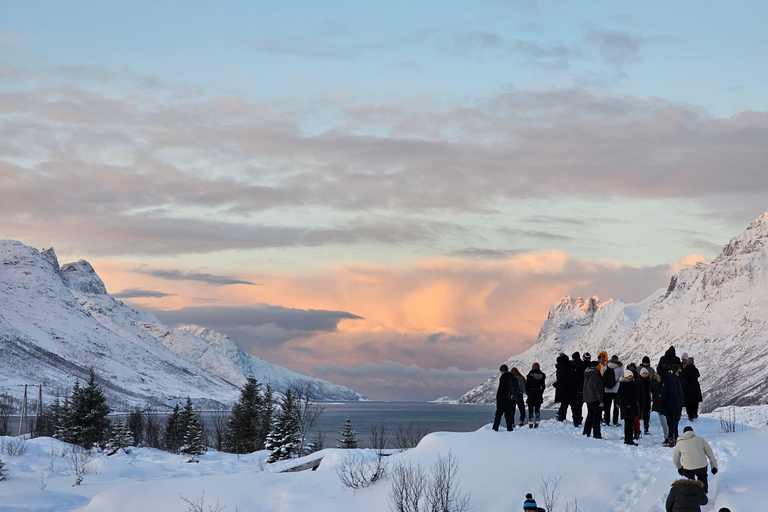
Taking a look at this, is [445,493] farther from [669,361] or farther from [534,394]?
[669,361]

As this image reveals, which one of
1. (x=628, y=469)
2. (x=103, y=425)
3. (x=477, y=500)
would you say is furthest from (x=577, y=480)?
(x=103, y=425)

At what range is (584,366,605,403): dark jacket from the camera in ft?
75.2

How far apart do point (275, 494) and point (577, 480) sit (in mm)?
8766

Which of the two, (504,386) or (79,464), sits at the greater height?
(504,386)

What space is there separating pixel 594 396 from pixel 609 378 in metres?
0.96

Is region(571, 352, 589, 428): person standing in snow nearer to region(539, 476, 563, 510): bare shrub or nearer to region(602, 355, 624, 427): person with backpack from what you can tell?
region(602, 355, 624, 427): person with backpack

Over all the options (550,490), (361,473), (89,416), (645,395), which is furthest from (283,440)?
(550,490)

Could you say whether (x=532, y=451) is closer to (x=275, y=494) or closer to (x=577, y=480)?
(x=577, y=480)

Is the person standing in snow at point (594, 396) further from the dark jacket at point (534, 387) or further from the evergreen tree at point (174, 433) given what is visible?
the evergreen tree at point (174, 433)

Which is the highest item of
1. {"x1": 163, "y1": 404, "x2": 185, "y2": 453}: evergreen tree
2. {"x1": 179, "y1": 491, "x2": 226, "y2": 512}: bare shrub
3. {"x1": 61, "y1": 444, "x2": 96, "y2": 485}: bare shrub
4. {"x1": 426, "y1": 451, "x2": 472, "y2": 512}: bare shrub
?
{"x1": 426, "y1": 451, "x2": 472, "y2": 512}: bare shrub

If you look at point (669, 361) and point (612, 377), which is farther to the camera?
point (669, 361)

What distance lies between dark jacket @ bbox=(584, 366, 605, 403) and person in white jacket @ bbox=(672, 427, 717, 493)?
6.95m

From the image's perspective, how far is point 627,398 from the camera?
21.8 metres

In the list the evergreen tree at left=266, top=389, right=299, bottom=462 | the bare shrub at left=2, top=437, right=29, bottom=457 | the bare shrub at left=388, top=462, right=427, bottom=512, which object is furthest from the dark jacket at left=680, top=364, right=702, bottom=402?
the bare shrub at left=2, top=437, right=29, bottom=457
